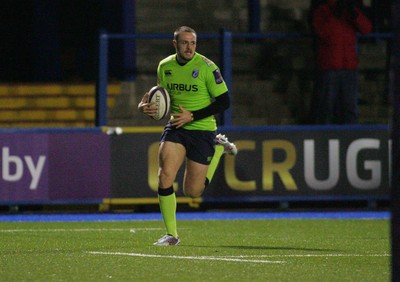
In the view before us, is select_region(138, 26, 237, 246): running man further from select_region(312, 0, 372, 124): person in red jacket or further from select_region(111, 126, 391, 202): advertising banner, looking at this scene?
select_region(312, 0, 372, 124): person in red jacket

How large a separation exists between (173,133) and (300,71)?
791 centimetres

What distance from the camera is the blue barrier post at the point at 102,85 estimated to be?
58.2 ft

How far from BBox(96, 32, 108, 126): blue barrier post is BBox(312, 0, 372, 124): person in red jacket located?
9.66 ft

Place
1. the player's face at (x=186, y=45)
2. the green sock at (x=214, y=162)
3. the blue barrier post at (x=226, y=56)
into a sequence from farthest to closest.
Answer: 1. the blue barrier post at (x=226, y=56)
2. the green sock at (x=214, y=162)
3. the player's face at (x=186, y=45)

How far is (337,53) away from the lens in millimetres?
18219

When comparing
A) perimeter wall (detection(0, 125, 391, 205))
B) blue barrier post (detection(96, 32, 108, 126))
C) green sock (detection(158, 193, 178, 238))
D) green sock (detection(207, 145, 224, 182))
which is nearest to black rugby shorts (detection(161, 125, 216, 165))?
green sock (detection(158, 193, 178, 238))

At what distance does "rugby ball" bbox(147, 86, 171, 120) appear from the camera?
41.0ft

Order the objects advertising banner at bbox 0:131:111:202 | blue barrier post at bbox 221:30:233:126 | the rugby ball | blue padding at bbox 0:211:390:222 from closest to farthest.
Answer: the rugby ball
blue padding at bbox 0:211:390:222
advertising banner at bbox 0:131:111:202
blue barrier post at bbox 221:30:233:126

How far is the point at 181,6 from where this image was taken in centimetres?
2152

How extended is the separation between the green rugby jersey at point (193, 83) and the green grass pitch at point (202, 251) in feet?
4.45

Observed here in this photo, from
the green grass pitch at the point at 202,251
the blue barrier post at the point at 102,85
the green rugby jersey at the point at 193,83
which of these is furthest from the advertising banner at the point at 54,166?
the green rugby jersey at the point at 193,83

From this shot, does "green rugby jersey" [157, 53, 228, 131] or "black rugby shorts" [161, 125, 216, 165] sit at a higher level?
"green rugby jersey" [157, 53, 228, 131]

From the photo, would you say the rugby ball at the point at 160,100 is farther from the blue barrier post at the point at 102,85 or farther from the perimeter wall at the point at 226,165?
the perimeter wall at the point at 226,165

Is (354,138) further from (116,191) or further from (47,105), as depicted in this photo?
(47,105)
